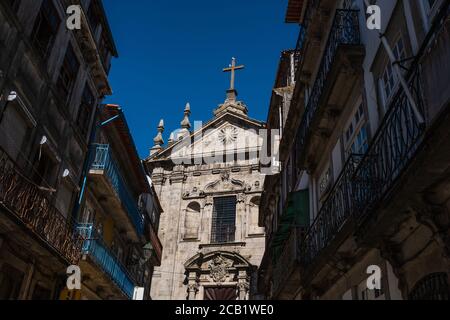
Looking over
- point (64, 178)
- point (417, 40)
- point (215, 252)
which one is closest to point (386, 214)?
point (417, 40)

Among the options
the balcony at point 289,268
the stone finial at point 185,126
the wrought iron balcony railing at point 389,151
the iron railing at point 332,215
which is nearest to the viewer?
the wrought iron balcony railing at point 389,151

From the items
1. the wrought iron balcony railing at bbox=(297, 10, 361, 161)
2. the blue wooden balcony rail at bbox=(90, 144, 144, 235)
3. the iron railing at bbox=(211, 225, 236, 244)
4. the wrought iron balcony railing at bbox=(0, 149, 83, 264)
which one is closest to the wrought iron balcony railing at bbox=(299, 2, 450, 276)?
the wrought iron balcony railing at bbox=(297, 10, 361, 161)

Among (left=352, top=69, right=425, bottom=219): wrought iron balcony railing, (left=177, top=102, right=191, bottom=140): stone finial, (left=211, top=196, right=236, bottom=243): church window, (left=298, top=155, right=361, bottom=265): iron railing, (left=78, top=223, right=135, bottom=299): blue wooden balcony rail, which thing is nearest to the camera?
(left=352, top=69, right=425, bottom=219): wrought iron balcony railing

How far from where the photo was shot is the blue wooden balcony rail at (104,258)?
13.1 m

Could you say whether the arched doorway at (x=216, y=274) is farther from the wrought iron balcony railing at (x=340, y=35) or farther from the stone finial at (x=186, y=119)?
the wrought iron balcony railing at (x=340, y=35)

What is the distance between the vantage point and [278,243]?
48.4 feet

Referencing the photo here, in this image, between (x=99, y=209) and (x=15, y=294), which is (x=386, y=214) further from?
(x=99, y=209)

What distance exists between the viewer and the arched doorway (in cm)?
2524

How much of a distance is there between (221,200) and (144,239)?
7711 millimetres

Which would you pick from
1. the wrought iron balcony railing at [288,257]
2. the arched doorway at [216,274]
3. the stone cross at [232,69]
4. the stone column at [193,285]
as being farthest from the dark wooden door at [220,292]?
the stone cross at [232,69]

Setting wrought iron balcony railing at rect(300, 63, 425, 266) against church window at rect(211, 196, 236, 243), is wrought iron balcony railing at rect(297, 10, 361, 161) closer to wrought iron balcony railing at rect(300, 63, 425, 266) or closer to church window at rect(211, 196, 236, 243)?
wrought iron balcony railing at rect(300, 63, 425, 266)

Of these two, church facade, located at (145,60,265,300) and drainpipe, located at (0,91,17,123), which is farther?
church facade, located at (145,60,265,300)

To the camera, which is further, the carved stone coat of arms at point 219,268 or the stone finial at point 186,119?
the stone finial at point 186,119

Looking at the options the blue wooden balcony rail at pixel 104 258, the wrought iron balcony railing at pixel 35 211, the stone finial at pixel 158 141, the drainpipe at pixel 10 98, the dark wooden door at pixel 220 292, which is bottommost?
the wrought iron balcony railing at pixel 35 211
